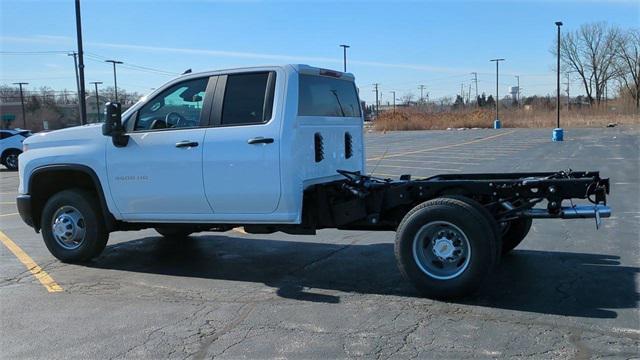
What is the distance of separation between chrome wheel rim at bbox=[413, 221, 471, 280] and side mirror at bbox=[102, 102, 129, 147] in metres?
3.27

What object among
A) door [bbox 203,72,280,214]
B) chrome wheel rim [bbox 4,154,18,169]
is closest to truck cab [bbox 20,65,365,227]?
door [bbox 203,72,280,214]

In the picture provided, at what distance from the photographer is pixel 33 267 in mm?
6812

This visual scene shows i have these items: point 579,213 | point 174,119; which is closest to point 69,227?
point 174,119

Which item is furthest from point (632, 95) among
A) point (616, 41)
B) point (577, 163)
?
point (577, 163)

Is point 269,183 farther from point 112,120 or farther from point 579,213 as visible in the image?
point 579,213

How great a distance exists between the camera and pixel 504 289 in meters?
5.47

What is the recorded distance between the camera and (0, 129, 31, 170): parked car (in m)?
22.6

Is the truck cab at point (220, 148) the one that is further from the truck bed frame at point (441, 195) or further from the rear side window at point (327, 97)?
the truck bed frame at point (441, 195)

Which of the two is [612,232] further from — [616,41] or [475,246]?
[616,41]

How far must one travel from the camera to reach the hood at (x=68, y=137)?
663 centimetres

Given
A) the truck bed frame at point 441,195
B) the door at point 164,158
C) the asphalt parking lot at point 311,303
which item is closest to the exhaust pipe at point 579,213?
the truck bed frame at point 441,195

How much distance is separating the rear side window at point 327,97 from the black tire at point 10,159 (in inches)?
779

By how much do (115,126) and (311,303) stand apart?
282 centimetres

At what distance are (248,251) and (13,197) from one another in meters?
9.22
